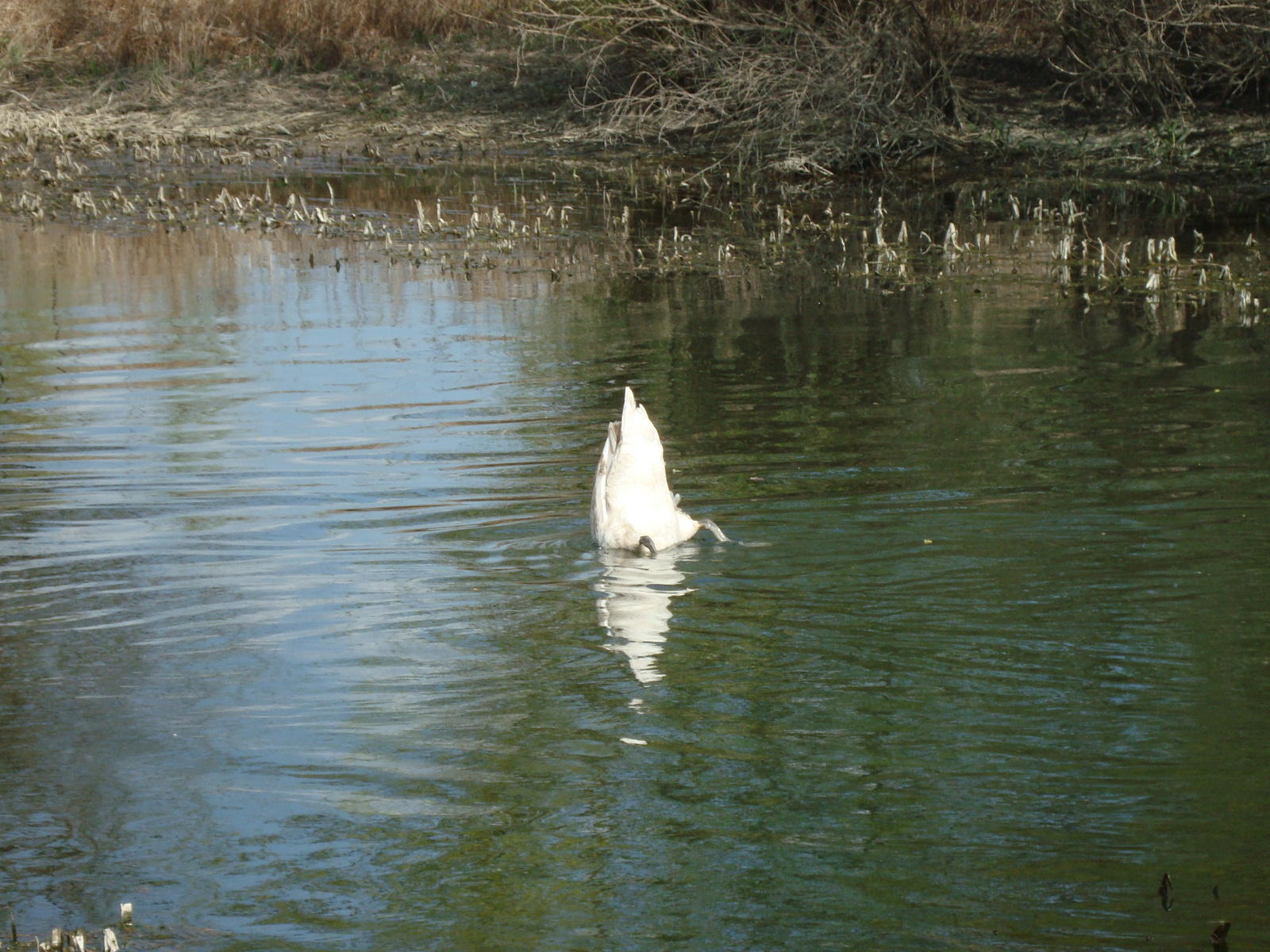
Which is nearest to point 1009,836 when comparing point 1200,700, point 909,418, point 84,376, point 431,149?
point 1200,700

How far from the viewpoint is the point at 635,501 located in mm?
6258

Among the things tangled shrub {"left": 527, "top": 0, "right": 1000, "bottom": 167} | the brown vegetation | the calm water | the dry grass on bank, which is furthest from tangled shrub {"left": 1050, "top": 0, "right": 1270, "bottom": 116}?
the dry grass on bank

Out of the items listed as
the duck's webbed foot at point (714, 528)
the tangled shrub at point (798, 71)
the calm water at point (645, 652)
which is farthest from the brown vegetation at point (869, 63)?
the duck's webbed foot at point (714, 528)

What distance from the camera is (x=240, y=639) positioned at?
5.66 meters

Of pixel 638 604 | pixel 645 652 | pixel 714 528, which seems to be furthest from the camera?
pixel 714 528

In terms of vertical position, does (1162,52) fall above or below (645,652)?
above

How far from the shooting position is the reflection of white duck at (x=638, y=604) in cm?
551

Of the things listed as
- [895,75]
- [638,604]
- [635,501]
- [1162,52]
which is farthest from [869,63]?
[638,604]

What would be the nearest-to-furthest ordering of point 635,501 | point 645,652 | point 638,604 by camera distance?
point 645,652, point 638,604, point 635,501

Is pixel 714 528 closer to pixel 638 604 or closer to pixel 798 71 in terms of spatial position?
pixel 638 604

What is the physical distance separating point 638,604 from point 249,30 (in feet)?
67.8

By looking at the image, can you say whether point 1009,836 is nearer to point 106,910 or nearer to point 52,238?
point 106,910

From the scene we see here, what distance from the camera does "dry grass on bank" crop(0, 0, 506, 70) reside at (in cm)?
2364

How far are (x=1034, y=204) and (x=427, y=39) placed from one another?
11.6 m
